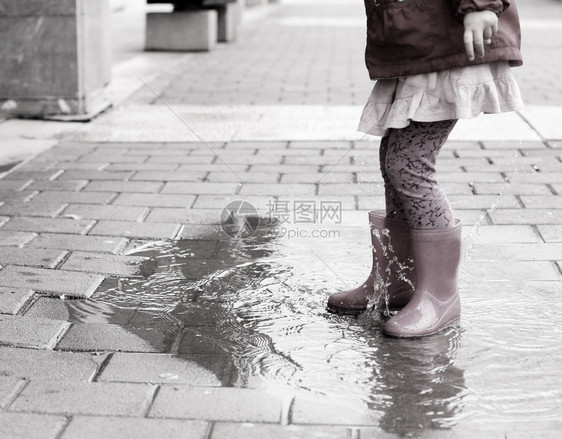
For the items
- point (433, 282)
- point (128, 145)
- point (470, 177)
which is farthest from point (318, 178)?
point (433, 282)

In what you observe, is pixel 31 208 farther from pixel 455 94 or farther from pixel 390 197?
pixel 455 94

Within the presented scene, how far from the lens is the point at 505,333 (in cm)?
293

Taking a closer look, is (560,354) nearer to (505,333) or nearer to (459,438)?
(505,333)

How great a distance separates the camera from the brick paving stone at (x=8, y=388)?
7.89 feet

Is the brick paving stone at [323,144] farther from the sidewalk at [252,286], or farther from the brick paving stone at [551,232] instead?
the brick paving stone at [551,232]

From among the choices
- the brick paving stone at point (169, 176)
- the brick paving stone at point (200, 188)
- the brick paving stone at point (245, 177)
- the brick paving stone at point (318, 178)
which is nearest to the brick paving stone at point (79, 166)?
the brick paving stone at point (169, 176)

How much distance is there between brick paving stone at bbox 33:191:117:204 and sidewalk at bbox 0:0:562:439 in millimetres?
18

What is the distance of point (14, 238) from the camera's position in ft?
12.8

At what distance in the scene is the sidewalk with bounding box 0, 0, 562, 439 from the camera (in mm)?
2387

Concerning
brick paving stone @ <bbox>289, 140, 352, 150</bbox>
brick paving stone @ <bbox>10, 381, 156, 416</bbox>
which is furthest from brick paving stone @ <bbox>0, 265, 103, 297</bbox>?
brick paving stone @ <bbox>289, 140, 352, 150</bbox>

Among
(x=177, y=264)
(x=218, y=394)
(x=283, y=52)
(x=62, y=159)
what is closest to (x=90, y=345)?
(x=218, y=394)

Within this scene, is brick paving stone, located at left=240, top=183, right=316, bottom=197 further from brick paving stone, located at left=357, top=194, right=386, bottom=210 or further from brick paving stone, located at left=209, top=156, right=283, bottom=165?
brick paving stone, located at left=209, top=156, right=283, bottom=165

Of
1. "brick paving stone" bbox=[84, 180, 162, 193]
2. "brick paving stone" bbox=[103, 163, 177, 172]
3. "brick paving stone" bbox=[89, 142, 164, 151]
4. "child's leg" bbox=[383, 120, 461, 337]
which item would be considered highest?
"child's leg" bbox=[383, 120, 461, 337]

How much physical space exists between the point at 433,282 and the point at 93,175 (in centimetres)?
260
